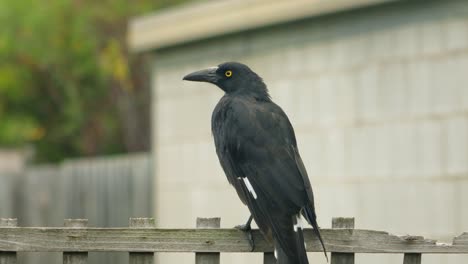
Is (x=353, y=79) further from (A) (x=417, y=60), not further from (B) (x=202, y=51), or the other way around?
(B) (x=202, y=51)

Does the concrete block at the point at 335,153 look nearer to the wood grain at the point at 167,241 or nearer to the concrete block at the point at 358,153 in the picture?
the concrete block at the point at 358,153

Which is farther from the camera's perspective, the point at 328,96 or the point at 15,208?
the point at 15,208

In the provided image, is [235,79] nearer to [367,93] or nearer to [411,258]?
[411,258]

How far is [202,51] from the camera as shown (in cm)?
1361

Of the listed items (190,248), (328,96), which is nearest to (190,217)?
(328,96)

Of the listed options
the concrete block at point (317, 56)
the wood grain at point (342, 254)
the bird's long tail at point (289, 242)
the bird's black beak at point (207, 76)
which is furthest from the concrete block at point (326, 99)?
the wood grain at point (342, 254)

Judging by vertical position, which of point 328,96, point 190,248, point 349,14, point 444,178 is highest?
point 349,14

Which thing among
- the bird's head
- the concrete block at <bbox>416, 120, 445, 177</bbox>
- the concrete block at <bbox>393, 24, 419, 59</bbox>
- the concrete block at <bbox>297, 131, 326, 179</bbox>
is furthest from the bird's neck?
the concrete block at <bbox>297, 131, 326, 179</bbox>

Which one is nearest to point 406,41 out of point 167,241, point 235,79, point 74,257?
point 235,79

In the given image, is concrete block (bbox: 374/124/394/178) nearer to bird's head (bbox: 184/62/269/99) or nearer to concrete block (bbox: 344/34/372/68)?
concrete block (bbox: 344/34/372/68)

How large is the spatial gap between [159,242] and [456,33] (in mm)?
5541

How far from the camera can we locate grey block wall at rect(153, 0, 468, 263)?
10.2 meters

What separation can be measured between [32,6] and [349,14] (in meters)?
15.4

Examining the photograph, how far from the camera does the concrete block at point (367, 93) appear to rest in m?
11.1
